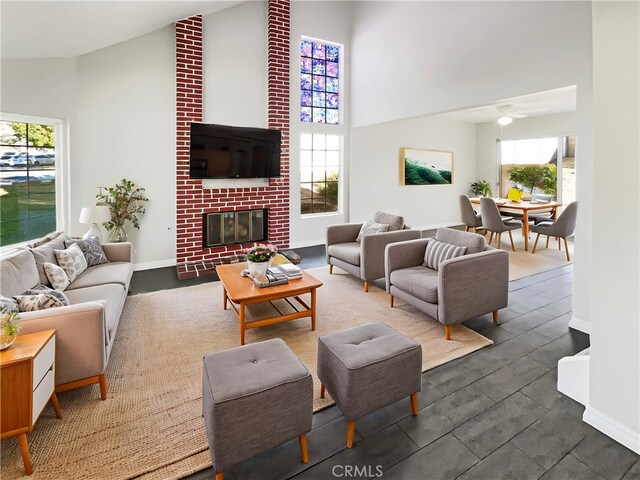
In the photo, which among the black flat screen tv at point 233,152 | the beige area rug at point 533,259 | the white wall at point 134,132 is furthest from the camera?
the black flat screen tv at point 233,152

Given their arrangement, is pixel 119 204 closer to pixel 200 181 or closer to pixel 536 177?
pixel 200 181

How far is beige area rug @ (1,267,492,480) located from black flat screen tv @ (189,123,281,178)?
210 centimetres

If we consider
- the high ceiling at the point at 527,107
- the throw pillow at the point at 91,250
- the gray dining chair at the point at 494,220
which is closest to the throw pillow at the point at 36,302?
the throw pillow at the point at 91,250

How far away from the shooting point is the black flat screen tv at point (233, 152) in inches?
213

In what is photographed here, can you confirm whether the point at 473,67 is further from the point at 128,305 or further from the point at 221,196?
the point at 128,305

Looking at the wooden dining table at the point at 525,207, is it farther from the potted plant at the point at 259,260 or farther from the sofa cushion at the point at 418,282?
the potted plant at the point at 259,260

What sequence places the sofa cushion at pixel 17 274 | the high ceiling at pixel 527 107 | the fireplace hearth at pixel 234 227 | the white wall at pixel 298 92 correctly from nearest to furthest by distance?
the sofa cushion at pixel 17 274 → the high ceiling at pixel 527 107 → the fireplace hearth at pixel 234 227 → the white wall at pixel 298 92

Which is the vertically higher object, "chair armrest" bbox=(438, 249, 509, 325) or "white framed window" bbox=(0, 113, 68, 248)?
"white framed window" bbox=(0, 113, 68, 248)

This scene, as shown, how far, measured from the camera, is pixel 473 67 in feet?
14.2

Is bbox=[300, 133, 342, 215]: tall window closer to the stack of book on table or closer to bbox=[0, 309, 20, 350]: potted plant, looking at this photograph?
the stack of book on table

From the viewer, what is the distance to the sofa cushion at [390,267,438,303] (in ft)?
10.4

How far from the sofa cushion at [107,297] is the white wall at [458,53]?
429 cm

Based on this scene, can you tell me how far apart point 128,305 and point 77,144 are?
2.39 m

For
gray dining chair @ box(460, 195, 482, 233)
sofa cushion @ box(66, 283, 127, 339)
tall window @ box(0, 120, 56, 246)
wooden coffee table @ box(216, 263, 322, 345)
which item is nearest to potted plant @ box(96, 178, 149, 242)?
tall window @ box(0, 120, 56, 246)
